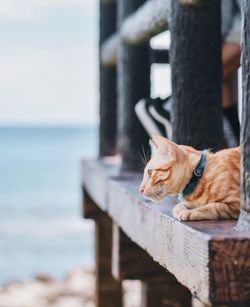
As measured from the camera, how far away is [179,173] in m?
2.29

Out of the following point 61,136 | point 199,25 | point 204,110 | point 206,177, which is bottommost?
point 61,136

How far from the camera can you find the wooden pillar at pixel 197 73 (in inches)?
114

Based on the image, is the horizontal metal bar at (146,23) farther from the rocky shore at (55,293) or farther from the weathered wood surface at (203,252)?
the rocky shore at (55,293)

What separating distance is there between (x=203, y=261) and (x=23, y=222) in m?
34.5

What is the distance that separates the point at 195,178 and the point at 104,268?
405 centimetres

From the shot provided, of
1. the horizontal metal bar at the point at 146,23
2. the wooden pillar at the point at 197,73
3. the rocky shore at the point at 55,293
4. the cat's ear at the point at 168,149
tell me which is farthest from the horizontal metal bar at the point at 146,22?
the rocky shore at the point at 55,293

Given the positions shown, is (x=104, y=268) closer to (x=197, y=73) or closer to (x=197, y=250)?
(x=197, y=73)

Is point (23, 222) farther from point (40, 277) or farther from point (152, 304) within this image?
point (152, 304)

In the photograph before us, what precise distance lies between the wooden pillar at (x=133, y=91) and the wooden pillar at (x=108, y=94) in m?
1.73

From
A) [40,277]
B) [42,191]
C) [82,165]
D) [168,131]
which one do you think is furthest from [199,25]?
[42,191]

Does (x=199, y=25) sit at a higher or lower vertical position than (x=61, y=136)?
higher

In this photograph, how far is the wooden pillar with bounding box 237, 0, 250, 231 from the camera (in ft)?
6.53

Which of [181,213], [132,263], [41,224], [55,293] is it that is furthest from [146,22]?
[41,224]

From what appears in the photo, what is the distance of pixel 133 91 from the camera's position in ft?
15.0
